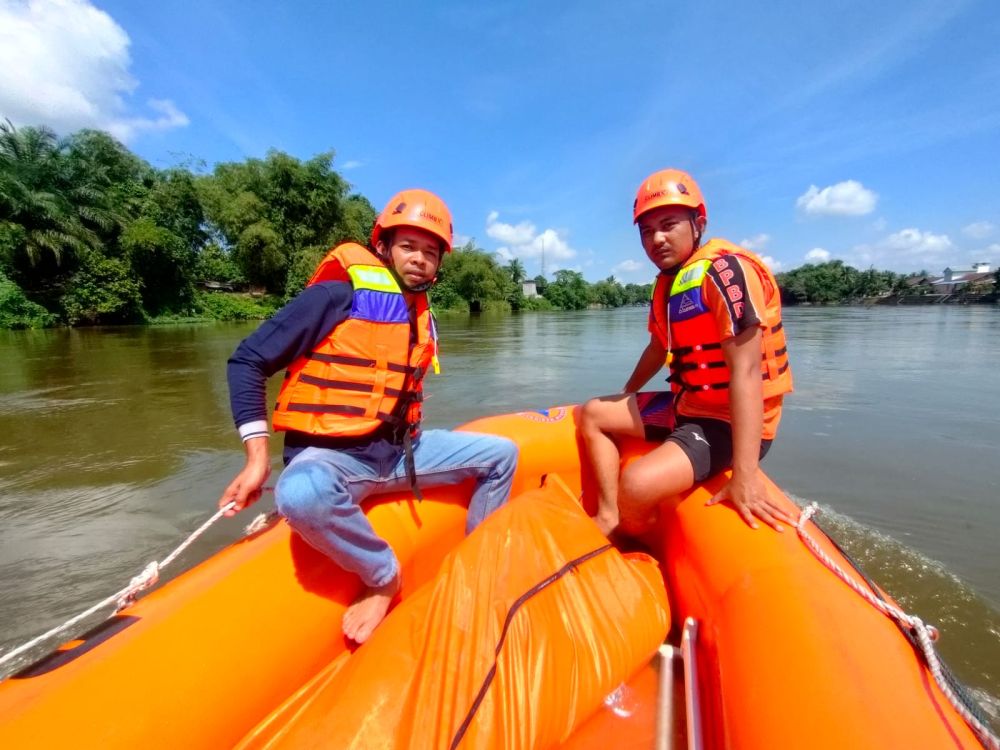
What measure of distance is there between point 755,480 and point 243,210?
28.2 meters

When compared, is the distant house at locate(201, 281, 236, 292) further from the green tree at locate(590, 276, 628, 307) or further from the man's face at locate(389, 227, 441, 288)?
the green tree at locate(590, 276, 628, 307)

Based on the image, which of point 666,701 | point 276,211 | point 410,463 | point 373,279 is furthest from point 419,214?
point 276,211

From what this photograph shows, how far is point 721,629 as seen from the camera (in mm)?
1287

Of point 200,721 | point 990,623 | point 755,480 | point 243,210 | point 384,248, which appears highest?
point 243,210

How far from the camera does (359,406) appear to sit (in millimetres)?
1641

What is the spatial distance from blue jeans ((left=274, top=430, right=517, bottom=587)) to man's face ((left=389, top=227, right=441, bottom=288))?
60 centimetres

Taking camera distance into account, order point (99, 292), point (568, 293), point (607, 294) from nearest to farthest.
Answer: point (99, 292), point (568, 293), point (607, 294)

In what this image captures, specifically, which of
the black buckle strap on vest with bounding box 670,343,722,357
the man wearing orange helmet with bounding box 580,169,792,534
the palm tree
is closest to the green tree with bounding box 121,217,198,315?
the palm tree

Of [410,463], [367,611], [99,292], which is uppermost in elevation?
[99,292]

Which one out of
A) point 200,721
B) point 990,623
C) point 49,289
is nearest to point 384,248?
point 200,721

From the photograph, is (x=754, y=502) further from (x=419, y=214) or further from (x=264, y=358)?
(x=264, y=358)

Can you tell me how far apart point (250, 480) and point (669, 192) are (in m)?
1.75

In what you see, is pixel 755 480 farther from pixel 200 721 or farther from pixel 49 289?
pixel 49 289

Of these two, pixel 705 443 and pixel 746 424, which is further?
pixel 705 443
